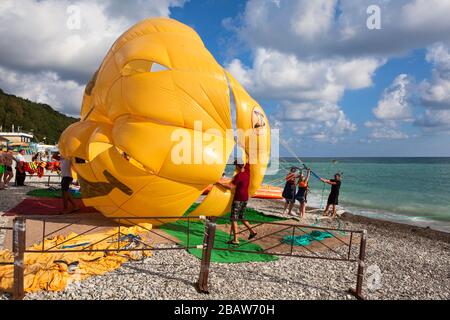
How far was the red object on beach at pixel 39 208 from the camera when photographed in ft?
32.7

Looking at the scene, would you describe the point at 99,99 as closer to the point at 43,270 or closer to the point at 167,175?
the point at 167,175

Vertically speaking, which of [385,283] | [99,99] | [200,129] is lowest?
[385,283]

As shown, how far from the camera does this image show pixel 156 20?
29.0ft

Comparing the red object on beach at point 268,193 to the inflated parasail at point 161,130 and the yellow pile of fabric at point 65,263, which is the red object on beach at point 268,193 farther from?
the yellow pile of fabric at point 65,263

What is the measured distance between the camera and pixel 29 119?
99.5 m

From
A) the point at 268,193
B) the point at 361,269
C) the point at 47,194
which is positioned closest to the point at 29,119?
the point at 47,194

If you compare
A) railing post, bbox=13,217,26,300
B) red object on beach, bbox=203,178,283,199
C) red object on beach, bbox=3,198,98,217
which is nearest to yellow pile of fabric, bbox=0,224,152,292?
railing post, bbox=13,217,26,300

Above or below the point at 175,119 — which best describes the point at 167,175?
below

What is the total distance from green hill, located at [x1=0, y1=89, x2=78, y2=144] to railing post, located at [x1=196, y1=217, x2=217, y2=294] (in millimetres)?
95491

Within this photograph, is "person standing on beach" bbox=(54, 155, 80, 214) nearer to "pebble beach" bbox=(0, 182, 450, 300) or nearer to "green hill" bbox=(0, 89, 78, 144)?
"pebble beach" bbox=(0, 182, 450, 300)

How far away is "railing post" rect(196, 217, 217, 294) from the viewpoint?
491 cm

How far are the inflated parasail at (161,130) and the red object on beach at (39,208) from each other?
226 centimetres
